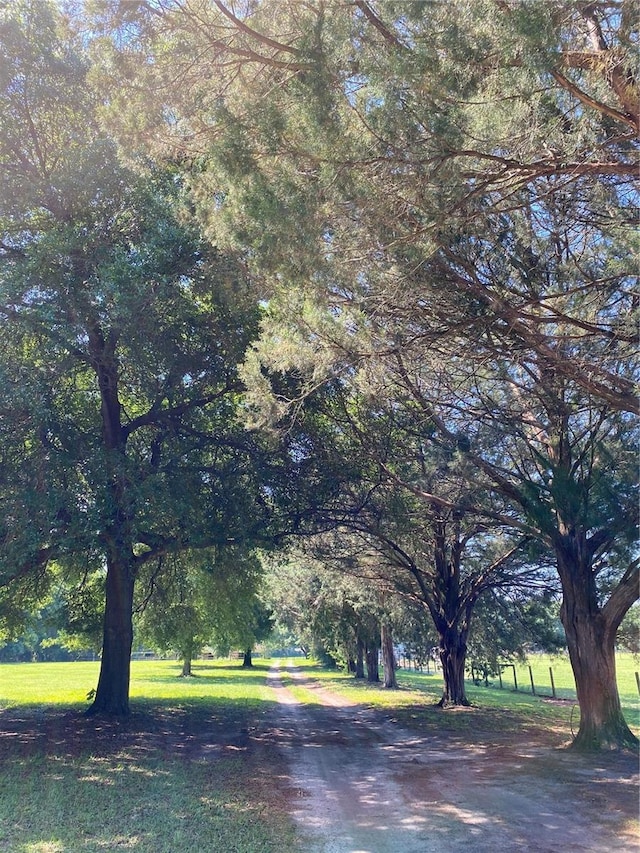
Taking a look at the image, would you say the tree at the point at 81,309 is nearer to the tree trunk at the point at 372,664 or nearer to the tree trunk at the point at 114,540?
the tree trunk at the point at 114,540

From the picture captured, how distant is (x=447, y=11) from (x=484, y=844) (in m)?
7.12

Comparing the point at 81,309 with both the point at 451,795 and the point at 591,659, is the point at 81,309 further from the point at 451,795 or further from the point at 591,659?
the point at 591,659

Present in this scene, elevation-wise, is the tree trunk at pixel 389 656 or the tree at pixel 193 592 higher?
the tree at pixel 193 592

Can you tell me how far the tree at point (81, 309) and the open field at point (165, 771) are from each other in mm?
3183

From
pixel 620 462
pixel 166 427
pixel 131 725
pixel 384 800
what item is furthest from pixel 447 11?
pixel 131 725

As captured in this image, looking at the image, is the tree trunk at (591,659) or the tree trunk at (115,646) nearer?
the tree trunk at (591,659)

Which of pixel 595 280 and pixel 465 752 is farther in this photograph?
pixel 465 752

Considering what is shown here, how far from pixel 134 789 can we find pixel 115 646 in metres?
6.76

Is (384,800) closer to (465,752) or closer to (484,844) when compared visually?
(484,844)

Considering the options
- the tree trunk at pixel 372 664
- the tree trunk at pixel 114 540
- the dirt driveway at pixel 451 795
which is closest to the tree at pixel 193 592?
the tree trunk at pixel 114 540

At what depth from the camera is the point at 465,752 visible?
1087cm

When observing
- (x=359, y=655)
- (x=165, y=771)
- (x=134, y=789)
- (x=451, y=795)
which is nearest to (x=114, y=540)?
(x=165, y=771)

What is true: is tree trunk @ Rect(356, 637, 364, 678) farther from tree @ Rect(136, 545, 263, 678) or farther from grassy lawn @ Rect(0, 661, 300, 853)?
grassy lawn @ Rect(0, 661, 300, 853)

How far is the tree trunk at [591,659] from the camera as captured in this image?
34.7ft
